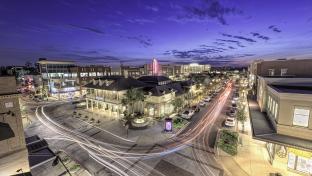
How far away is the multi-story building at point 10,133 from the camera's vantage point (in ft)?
45.4

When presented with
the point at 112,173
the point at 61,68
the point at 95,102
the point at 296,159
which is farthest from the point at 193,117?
the point at 61,68

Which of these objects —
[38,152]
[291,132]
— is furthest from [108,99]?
[291,132]

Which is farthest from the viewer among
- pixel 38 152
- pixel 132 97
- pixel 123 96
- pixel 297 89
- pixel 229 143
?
pixel 123 96

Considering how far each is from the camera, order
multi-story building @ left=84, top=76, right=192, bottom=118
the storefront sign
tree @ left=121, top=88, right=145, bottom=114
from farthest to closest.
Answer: multi-story building @ left=84, top=76, right=192, bottom=118, tree @ left=121, top=88, right=145, bottom=114, the storefront sign

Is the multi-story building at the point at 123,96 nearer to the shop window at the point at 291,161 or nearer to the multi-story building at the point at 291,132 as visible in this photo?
the multi-story building at the point at 291,132

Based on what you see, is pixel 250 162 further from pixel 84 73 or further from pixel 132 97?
pixel 84 73

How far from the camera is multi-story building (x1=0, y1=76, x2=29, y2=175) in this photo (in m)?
13.8

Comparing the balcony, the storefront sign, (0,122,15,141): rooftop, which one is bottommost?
the storefront sign

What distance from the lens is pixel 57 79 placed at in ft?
204

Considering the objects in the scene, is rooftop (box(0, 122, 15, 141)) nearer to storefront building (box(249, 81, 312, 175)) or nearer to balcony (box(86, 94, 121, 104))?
balcony (box(86, 94, 121, 104))

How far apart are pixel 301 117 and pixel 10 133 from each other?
27287 mm

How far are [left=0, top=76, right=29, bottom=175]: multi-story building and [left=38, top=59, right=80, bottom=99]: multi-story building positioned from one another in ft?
175

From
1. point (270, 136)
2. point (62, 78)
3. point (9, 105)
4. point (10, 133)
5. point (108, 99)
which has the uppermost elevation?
point (62, 78)

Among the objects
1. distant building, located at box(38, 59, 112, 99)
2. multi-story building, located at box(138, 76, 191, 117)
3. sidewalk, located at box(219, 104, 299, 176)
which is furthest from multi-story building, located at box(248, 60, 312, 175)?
distant building, located at box(38, 59, 112, 99)
